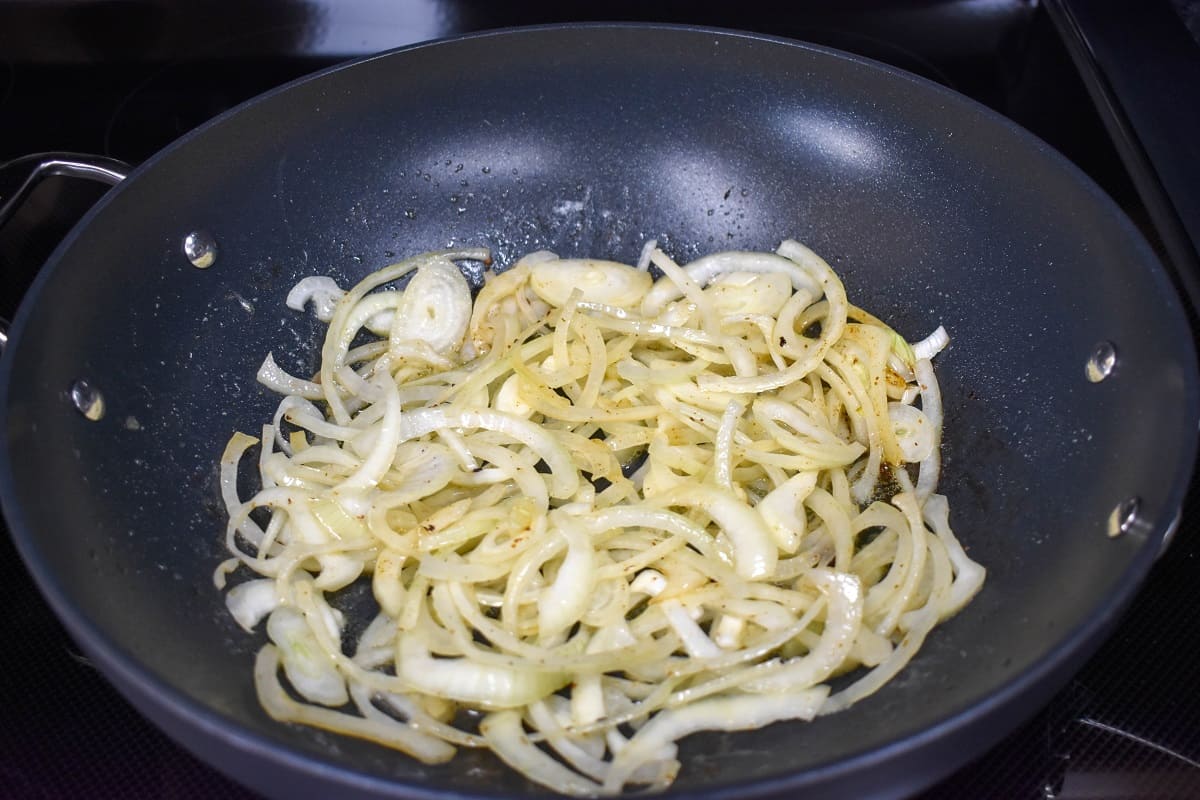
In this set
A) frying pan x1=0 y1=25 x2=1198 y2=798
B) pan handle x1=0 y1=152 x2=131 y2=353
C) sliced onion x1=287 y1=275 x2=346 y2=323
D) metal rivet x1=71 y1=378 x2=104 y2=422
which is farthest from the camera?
sliced onion x1=287 y1=275 x2=346 y2=323

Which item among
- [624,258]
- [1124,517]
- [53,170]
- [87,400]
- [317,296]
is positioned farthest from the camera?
[624,258]

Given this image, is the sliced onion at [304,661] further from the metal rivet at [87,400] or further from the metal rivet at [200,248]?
the metal rivet at [200,248]

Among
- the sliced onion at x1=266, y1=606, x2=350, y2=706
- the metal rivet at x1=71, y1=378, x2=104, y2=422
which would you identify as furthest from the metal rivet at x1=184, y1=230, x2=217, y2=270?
the sliced onion at x1=266, y1=606, x2=350, y2=706

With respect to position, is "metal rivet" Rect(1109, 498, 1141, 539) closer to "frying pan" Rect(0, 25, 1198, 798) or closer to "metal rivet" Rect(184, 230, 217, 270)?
"frying pan" Rect(0, 25, 1198, 798)

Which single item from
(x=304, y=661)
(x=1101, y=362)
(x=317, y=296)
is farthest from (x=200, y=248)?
(x=1101, y=362)

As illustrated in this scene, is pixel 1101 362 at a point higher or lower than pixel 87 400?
lower

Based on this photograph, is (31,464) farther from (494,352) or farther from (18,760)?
(494,352)

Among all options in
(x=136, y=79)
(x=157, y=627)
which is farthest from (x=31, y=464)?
(x=136, y=79)

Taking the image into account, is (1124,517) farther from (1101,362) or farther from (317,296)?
(317,296)
